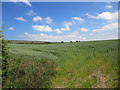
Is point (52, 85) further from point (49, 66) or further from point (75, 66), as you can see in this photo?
point (75, 66)

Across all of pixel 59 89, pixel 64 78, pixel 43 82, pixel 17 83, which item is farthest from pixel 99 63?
pixel 17 83

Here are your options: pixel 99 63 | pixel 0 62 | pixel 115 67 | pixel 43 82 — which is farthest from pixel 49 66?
pixel 115 67

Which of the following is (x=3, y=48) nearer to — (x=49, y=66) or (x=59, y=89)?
(x=49, y=66)

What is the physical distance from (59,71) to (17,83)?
3118 millimetres

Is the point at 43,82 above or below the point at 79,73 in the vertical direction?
below

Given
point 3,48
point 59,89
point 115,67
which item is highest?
point 3,48

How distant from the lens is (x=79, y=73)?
606cm

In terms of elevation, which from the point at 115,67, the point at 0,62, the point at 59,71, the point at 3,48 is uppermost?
the point at 3,48

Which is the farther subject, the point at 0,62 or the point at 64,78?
the point at 64,78

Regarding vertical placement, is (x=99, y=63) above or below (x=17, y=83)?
above

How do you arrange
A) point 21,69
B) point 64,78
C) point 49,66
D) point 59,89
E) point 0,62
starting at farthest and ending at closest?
1. point 49,66
2. point 21,69
3. point 64,78
4. point 0,62
5. point 59,89

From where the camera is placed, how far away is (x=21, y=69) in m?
6.61

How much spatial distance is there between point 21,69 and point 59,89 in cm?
347

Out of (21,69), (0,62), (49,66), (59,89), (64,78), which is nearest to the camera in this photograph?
(59,89)
